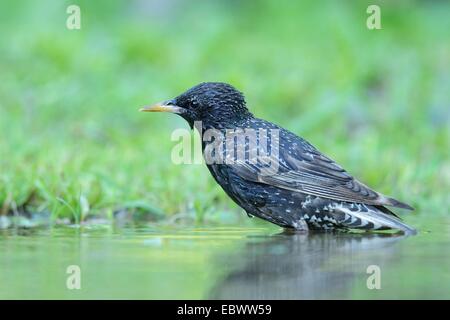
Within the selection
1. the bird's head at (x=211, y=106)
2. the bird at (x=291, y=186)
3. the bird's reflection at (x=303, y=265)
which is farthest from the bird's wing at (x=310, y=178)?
the bird's head at (x=211, y=106)

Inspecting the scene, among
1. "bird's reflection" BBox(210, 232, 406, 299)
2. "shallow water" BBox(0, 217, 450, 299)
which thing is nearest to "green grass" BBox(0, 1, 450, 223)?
"shallow water" BBox(0, 217, 450, 299)

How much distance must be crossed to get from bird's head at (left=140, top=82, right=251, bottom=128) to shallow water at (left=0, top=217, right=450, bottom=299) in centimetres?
86

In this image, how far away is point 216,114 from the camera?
716cm

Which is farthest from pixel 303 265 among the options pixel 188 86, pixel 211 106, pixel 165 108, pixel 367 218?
pixel 188 86

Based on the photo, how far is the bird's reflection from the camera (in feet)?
14.7

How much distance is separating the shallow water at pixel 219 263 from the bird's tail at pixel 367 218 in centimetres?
10

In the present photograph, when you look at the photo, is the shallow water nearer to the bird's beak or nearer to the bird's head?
the bird's head

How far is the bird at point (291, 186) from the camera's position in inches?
261

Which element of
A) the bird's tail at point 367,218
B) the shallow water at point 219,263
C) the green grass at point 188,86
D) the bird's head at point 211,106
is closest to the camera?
the shallow water at point 219,263

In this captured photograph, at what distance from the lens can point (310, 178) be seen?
6.74 m

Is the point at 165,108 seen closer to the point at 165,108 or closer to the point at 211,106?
the point at 165,108

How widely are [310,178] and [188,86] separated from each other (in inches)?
210

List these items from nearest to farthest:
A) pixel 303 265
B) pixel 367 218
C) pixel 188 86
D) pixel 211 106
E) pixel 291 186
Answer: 1. pixel 303 265
2. pixel 367 218
3. pixel 291 186
4. pixel 211 106
5. pixel 188 86

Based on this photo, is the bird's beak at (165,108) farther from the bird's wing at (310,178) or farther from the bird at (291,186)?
the bird's wing at (310,178)
